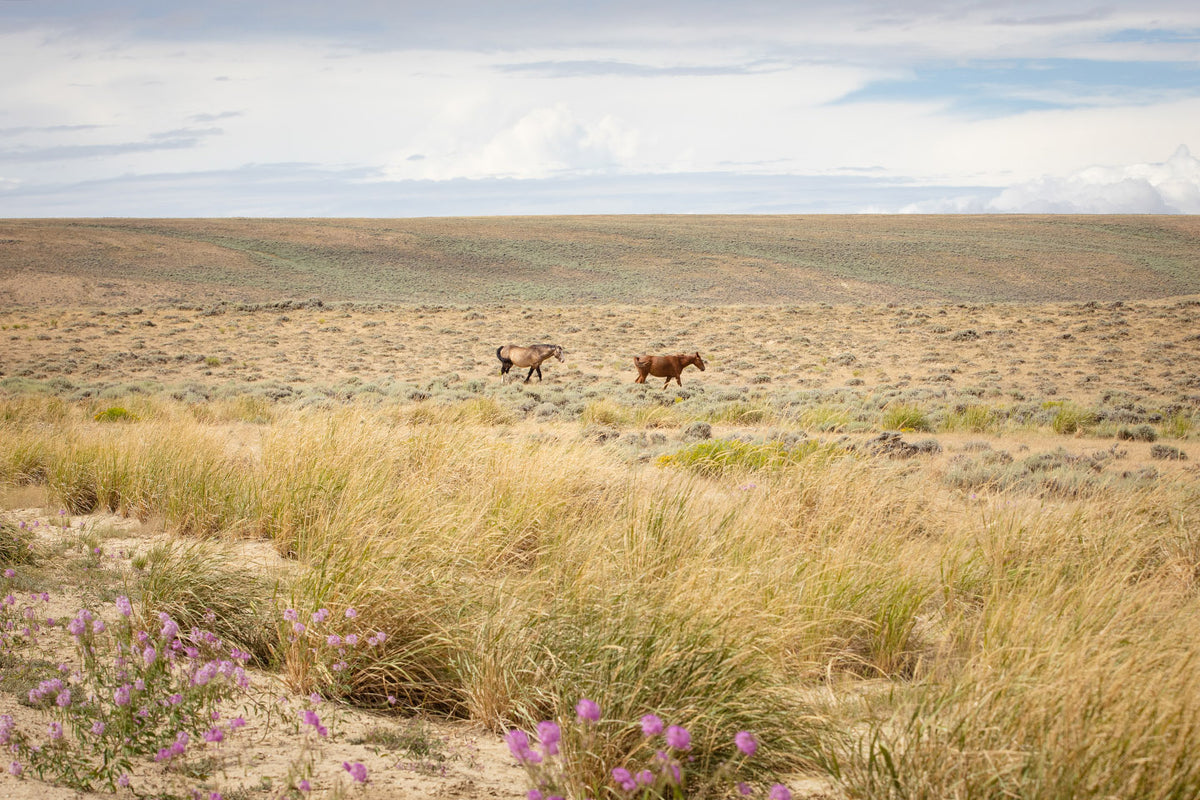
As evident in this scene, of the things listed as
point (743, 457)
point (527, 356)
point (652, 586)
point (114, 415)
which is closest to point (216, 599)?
point (652, 586)

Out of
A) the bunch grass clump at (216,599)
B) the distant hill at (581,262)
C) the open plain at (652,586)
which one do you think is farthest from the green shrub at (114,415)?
the distant hill at (581,262)

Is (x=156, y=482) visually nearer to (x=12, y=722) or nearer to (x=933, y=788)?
(x=12, y=722)

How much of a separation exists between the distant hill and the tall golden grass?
51385 mm

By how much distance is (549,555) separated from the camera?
4680 mm

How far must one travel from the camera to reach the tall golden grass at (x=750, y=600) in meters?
2.56

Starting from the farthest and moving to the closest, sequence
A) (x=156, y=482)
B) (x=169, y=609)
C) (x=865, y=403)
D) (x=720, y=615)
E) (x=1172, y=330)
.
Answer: (x=1172, y=330)
(x=865, y=403)
(x=156, y=482)
(x=169, y=609)
(x=720, y=615)

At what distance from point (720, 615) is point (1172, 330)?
3105 cm

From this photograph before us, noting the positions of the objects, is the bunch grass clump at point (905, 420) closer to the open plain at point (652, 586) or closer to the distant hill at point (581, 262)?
the open plain at point (652, 586)

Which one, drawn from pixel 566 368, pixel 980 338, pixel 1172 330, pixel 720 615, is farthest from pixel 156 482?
pixel 1172 330

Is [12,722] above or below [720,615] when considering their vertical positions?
below

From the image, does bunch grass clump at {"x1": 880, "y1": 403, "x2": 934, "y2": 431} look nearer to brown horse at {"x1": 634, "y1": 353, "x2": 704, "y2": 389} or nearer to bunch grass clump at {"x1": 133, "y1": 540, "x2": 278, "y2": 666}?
brown horse at {"x1": 634, "y1": 353, "x2": 704, "y2": 389}

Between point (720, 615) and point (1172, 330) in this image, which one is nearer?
point (720, 615)

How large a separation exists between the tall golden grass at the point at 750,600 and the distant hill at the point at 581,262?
5139cm

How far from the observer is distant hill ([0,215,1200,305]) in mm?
59281
